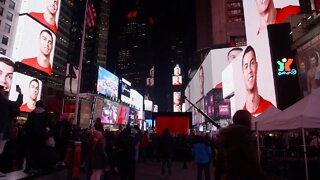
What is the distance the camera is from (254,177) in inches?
114

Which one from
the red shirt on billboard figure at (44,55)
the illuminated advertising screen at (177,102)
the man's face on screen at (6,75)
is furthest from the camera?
the illuminated advertising screen at (177,102)

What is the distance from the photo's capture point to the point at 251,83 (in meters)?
28.9

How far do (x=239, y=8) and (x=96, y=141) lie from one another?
72.0 metres

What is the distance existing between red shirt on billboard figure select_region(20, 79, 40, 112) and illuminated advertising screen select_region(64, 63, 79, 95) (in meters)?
6.35

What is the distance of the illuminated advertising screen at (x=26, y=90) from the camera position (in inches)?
1054

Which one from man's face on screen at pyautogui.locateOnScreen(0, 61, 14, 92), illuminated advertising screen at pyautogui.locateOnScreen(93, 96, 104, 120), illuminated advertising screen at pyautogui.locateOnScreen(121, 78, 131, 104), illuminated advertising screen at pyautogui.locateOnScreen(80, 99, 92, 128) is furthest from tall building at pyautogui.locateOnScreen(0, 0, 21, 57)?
man's face on screen at pyautogui.locateOnScreen(0, 61, 14, 92)

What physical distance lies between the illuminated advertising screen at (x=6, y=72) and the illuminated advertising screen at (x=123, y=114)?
22.5 metres

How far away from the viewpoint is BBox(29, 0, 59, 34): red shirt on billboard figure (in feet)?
95.1

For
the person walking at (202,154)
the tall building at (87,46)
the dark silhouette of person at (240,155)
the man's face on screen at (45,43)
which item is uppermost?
the tall building at (87,46)

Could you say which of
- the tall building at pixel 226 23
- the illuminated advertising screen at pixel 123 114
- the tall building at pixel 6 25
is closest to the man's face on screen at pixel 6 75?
the illuminated advertising screen at pixel 123 114

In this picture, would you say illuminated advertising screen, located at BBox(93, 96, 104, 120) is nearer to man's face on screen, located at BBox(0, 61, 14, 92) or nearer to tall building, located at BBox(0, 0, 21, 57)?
man's face on screen, located at BBox(0, 61, 14, 92)

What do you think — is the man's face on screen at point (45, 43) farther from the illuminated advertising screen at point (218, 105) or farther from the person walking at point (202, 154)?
the illuminated advertising screen at point (218, 105)

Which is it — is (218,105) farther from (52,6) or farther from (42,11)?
(42,11)

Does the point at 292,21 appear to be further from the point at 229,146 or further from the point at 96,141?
the point at 229,146
